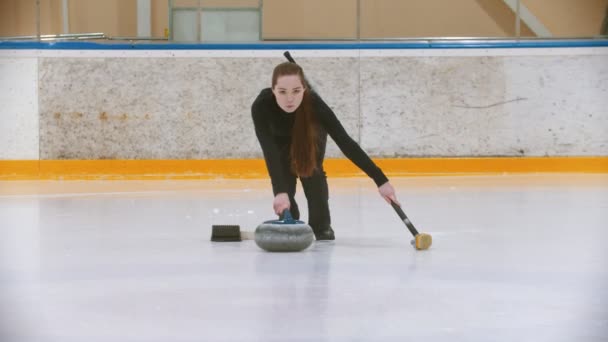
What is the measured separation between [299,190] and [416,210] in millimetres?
1916

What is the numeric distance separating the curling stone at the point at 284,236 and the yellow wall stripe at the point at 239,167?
4.78 meters

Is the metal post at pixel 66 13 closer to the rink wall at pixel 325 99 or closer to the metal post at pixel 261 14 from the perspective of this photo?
the rink wall at pixel 325 99

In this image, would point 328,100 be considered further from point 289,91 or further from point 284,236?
point 284,236

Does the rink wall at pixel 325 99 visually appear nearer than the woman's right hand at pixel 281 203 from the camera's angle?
No

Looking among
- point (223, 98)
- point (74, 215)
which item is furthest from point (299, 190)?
point (74, 215)

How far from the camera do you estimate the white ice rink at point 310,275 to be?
2.33 meters

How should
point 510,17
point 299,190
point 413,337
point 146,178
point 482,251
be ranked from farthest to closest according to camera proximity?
point 510,17 → point 146,178 → point 299,190 → point 482,251 → point 413,337

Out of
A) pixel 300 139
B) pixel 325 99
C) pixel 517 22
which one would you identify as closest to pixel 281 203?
pixel 300 139

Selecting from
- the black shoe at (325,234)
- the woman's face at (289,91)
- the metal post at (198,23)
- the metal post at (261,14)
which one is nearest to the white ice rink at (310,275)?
the black shoe at (325,234)

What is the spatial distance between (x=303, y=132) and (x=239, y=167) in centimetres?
467

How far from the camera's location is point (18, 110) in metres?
8.52

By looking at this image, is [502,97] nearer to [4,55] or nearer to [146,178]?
[146,178]

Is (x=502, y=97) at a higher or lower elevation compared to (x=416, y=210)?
higher

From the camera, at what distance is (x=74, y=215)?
5441 millimetres
